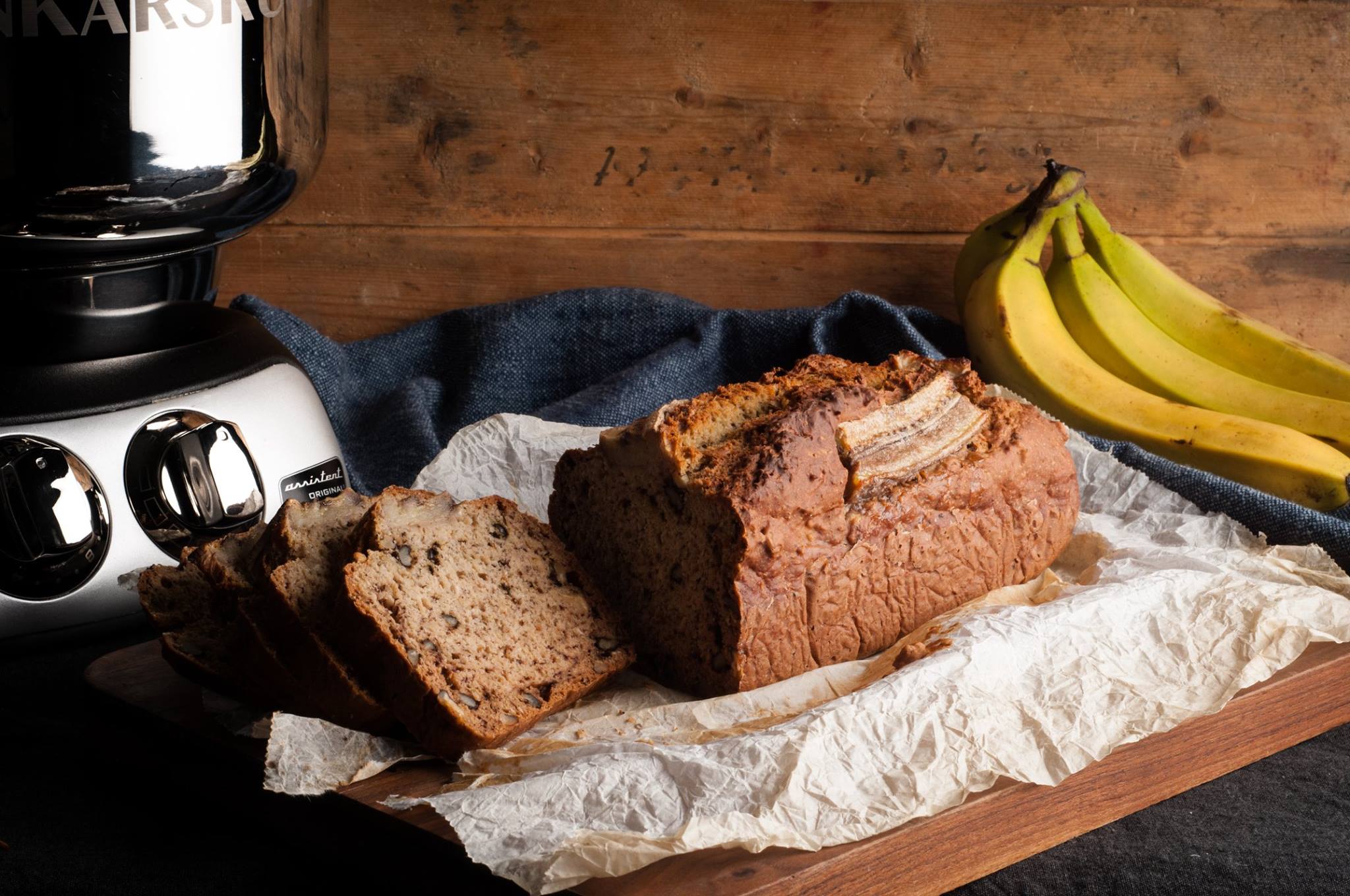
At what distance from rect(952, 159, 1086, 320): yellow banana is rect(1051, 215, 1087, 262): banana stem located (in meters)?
0.04

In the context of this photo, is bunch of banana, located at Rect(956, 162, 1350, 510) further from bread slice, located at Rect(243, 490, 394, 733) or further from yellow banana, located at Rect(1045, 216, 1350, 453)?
bread slice, located at Rect(243, 490, 394, 733)

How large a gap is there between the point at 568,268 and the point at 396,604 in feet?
4.04

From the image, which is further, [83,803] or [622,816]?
[83,803]

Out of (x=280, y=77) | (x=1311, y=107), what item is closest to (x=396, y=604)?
(x=280, y=77)

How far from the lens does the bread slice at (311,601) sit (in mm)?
1119

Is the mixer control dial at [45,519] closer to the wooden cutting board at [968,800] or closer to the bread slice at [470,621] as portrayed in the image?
the wooden cutting board at [968,800]

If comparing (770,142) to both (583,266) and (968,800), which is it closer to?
(583,266)

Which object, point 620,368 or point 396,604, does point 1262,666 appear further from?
point 620,368

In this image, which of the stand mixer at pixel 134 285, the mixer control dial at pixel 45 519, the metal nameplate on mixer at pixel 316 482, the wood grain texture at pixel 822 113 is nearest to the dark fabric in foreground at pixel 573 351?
the wood grain texture at pixel 822 113

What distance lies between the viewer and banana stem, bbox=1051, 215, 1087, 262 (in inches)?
82.3

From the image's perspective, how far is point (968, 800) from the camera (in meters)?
1.03

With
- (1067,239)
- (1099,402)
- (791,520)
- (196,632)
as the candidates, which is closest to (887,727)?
(791,520)

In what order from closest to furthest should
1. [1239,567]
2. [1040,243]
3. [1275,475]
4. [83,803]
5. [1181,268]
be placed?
1. [83,803]
2. [1239,567]
3. [1275,475]
4. [1040,243]
5. [1181,268]

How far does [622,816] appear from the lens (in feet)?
3.16
